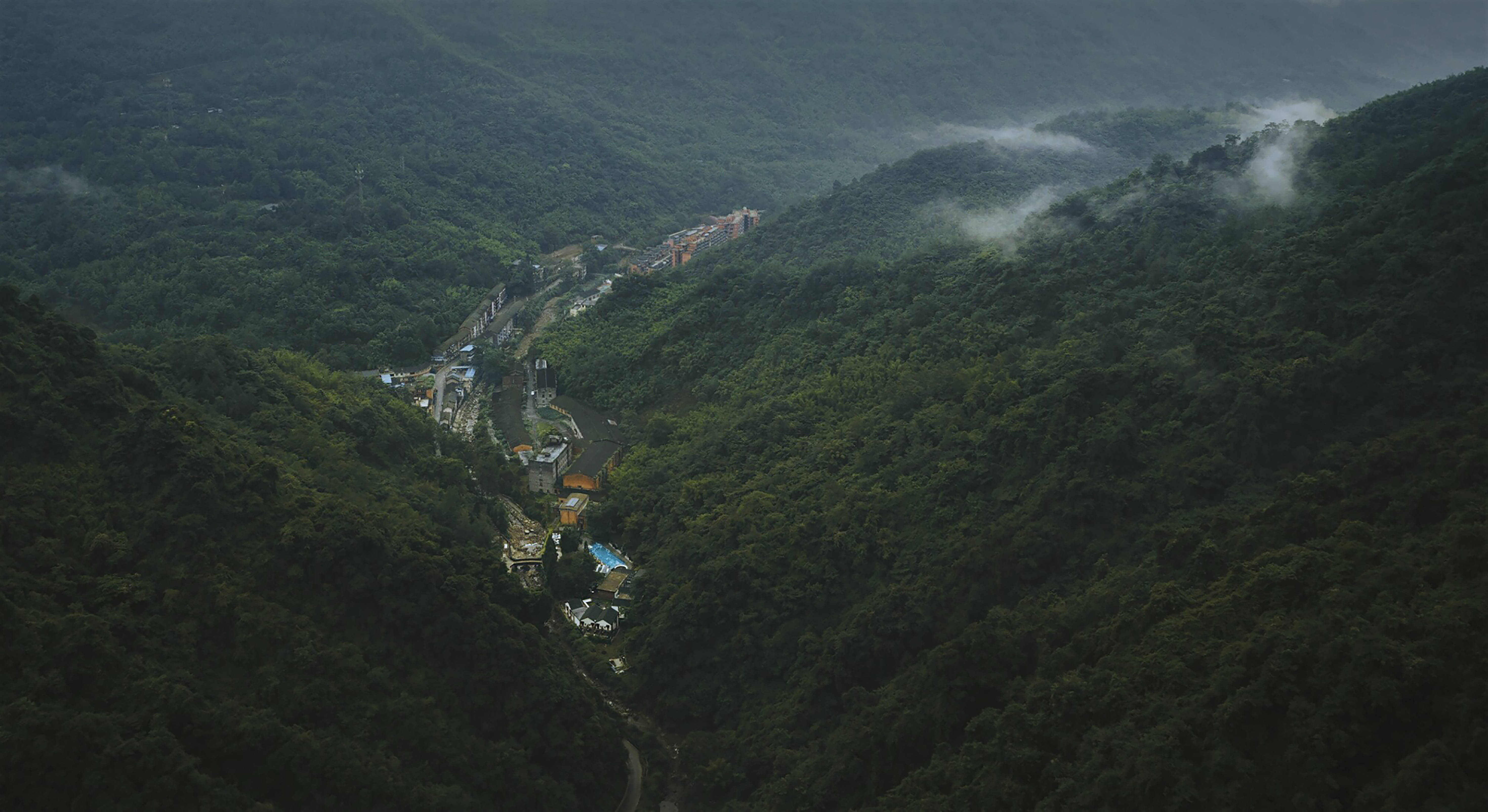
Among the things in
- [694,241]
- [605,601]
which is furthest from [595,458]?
[694,241]

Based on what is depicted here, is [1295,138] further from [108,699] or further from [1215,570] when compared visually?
[108,699]

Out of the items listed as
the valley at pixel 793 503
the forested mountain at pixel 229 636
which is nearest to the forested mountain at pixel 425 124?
the valley at pixel 793 503

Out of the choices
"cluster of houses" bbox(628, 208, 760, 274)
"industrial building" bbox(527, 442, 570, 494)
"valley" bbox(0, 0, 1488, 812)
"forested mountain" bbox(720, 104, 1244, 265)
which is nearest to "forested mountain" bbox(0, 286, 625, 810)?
"valley" bbox(0, 0, 1488, 812)

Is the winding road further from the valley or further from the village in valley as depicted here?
the village in valley

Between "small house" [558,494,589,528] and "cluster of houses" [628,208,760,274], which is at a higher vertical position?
"cluster of houses" [628,208,760,274]

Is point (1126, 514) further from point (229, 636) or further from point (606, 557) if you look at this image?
point (229, 636)
